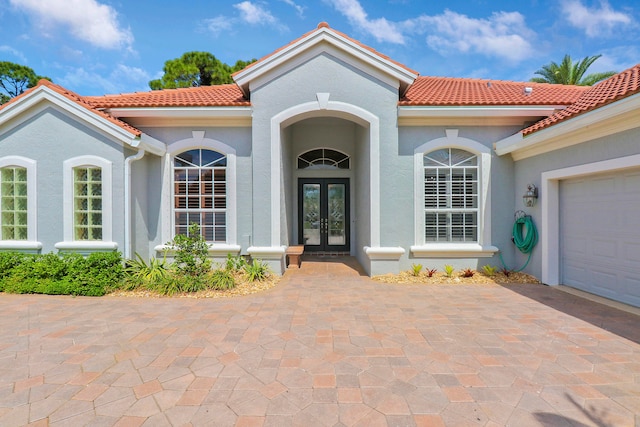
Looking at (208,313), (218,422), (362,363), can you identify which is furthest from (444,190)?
(218,422)

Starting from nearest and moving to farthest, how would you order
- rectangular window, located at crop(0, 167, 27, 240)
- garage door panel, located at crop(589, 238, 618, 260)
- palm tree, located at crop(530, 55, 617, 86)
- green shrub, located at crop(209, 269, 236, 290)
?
garage door panel, located at crop(589, 238, 618, 260)
green shrub, located at crop(209, 269, 236, 290)
rectangular window, located at crop(0, 167, 27, 240)
palm tree, located at crop(530, 55, 617, 86)

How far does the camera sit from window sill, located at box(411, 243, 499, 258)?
25.6 ft

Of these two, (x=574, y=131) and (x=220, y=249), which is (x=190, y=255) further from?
(x=574, y=131)

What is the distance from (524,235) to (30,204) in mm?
12567

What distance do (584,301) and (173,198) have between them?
9.95m

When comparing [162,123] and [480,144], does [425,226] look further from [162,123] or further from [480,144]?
[162,123]

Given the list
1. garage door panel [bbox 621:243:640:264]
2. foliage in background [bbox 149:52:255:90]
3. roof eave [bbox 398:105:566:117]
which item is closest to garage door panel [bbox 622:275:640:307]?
garage door panel [bbox 621:243:640:264]

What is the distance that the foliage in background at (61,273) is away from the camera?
6.26 meters

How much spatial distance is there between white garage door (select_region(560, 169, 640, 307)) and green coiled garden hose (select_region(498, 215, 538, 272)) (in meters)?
0.58

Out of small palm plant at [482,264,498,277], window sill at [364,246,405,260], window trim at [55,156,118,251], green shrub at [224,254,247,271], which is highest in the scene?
window trim at [55,156,118,251]

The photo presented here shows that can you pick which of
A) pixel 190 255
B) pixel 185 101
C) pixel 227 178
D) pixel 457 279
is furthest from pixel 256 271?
pixel 185 101

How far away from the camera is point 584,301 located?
566 centimetres

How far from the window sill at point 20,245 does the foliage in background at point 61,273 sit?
410 mm

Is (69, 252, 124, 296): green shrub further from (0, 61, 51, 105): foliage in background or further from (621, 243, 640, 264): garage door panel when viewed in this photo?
(0, 61, 51, 105): foliage in background
